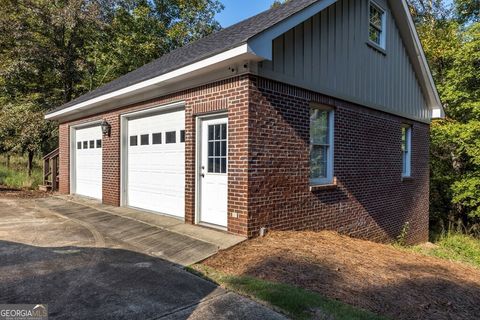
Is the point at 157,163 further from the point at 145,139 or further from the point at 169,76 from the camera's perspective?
the point at 169,76

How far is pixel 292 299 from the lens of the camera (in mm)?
3619

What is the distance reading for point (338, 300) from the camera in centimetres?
376

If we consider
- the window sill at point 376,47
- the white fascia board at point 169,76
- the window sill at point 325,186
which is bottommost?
the window sill at point 325,186

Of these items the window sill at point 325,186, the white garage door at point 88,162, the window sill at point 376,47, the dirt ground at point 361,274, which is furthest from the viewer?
the white garage door at point 88,162

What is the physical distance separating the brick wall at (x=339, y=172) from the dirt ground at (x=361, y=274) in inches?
27.5

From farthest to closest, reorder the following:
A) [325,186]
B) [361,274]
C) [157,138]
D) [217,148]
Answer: [157,138], [325,186], [217,148], [361,274]

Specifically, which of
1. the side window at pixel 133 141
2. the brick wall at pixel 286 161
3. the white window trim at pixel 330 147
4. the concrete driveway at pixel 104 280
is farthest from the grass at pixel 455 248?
the side window at pixel 133 141

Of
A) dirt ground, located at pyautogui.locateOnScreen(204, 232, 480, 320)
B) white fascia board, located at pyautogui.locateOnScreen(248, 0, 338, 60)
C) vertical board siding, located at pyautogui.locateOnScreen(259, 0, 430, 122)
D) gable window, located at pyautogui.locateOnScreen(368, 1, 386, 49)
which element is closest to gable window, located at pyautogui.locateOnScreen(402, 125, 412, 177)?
vertical board siding, located at pyautogui.locateOnScreen(259, 0, 430, 122)

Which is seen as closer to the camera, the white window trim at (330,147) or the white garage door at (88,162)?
the white window trim at (330,147)

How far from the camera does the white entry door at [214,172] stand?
6.42 m

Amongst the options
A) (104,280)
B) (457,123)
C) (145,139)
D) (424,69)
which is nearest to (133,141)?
(145,139)

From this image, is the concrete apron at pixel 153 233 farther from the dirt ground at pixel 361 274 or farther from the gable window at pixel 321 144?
the gable window at pixel 321 144

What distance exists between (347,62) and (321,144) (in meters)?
2.31

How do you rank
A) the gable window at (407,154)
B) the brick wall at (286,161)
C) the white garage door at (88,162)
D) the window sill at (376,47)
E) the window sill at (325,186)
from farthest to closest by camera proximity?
the gable window at (407,154), the white garage door at (88,162), the window sill at (376,47), the window sill at (325,186), the brick wall at (286,161)
